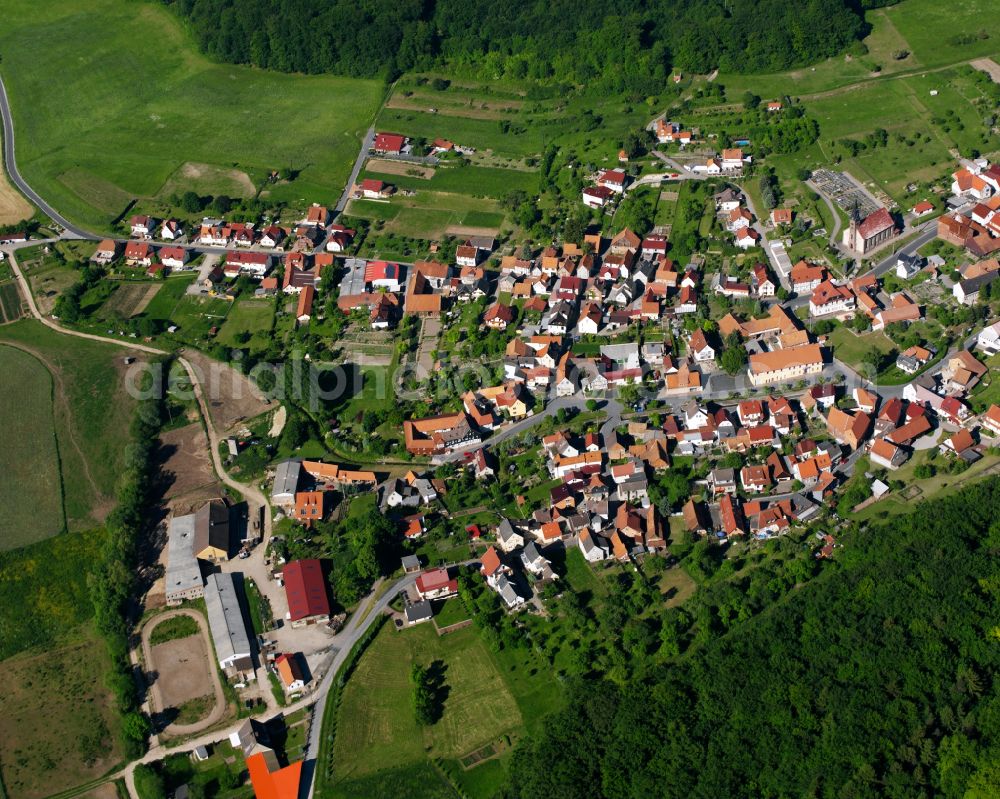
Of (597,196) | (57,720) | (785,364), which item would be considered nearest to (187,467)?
(57,720)

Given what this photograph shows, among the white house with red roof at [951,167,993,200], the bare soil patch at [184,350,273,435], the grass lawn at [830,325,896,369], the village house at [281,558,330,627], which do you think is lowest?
the village house at [281,558,330,627]

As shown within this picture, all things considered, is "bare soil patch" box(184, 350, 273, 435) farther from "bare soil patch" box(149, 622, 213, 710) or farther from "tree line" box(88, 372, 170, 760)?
"bare soil patch" box(149, 622, 213, 710)

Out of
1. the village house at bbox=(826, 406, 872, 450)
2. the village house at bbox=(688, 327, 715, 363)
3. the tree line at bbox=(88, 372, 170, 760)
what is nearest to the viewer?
the tree line at bbox=(88, 372, 170, 760)

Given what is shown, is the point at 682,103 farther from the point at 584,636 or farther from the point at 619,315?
the point at 584,636

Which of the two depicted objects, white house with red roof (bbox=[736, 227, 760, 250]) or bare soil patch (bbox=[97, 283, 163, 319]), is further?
bare soil patch (bbox=[97, 283, 163, 319])

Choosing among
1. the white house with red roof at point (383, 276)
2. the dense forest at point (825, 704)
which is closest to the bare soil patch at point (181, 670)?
the dense forest at point (825, 704)

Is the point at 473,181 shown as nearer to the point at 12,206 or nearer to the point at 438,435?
the point at 438,435

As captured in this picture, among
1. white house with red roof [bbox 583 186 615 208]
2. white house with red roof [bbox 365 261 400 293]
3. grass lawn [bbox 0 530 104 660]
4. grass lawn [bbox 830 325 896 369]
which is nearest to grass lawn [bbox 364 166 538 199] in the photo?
white house with red roof [bbox 583 186 615 208]
